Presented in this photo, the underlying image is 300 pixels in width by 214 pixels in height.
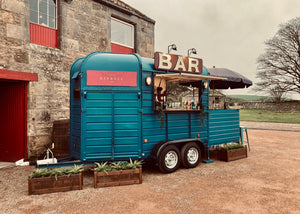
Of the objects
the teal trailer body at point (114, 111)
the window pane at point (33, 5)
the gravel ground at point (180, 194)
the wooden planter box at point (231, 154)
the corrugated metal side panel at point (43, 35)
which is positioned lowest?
the gravel ground at point (180, 194)

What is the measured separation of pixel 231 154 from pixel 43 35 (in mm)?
8902

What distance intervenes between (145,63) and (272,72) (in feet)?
97.5

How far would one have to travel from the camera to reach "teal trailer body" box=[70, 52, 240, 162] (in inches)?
243

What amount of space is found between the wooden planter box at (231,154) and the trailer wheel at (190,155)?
146 cm

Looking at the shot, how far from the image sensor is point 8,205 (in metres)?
4.59

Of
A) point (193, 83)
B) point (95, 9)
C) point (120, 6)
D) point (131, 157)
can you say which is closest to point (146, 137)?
point (131, 157)

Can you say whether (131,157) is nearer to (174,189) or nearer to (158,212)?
(174,189)

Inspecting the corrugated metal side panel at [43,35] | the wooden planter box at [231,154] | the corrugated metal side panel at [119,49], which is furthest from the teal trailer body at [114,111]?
the corrugated metal side panel at [119,49]

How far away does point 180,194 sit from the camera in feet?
16.8

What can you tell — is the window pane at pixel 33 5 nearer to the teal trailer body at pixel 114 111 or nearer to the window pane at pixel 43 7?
the window pane at pixel 43 7

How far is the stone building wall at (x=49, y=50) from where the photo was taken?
25.4ft

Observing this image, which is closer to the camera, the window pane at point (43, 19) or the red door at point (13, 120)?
the red door at point (13, 120)

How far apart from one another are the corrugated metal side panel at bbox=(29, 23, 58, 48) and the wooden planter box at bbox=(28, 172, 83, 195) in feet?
19.0

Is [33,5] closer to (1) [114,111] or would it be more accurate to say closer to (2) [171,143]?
(1) [114,111]
